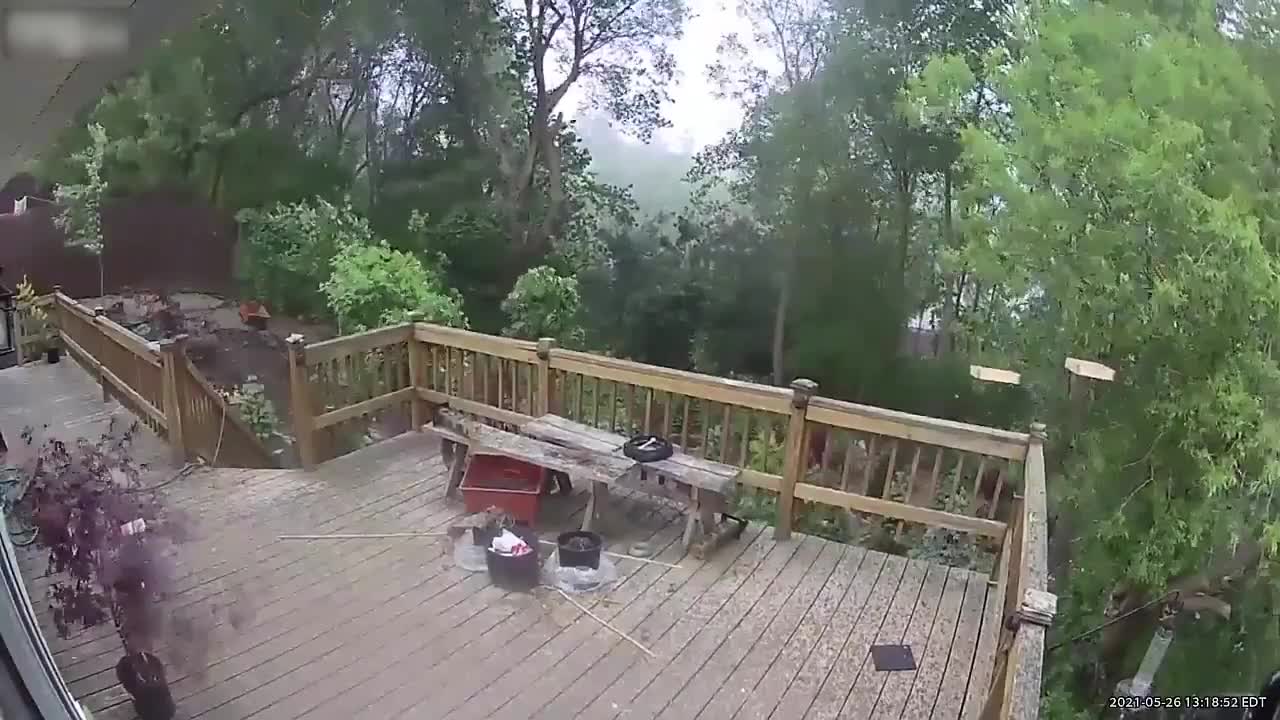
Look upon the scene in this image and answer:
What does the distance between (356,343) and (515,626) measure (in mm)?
1174

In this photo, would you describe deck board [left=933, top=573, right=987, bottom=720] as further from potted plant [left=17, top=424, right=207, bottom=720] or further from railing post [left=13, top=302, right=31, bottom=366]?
railing post [left=13, top=302, right=31, bottom=366]

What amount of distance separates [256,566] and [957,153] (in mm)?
2398

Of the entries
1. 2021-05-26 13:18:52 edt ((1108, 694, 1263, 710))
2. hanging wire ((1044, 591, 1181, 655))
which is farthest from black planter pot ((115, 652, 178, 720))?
hanging wire ((1044, 591, 1181, 655))

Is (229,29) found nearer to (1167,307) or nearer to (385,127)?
(385,127)

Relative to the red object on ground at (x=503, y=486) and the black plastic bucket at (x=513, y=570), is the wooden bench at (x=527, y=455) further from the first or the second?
the black plastic bucket at (x=513, y=570)

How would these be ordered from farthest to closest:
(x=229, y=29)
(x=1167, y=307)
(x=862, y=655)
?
1. (x=1167, y=307)
2. (x=862, y=655)
3. (x=229, y=29)

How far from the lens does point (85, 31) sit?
0.72 metres

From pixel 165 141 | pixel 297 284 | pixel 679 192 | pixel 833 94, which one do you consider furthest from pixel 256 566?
pixel 833 94

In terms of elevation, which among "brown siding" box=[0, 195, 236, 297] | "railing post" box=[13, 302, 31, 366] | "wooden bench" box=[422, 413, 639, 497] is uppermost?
"brown siding" box=[0, 195, 236, 297]

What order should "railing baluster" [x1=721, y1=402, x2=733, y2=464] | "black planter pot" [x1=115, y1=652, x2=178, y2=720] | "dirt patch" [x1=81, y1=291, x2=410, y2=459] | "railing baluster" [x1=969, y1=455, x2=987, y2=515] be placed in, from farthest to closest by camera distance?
"railing baluster" [x1=721, y1=402, x2=733, y2=464] < "railing baluster" [x1=969, y1=455, x2=987, y2=515] < "dirt patch" [x1=81, y1=291, x2=410, y2=459] < "black planter pot" [x1=115, y1=652, x2=178, y2=720]

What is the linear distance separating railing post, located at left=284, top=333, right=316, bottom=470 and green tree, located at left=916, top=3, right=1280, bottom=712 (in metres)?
2.09

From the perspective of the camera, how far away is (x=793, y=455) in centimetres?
260

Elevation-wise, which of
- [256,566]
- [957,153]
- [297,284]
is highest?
[957,153]

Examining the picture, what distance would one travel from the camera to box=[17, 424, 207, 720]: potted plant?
118 centimetres
